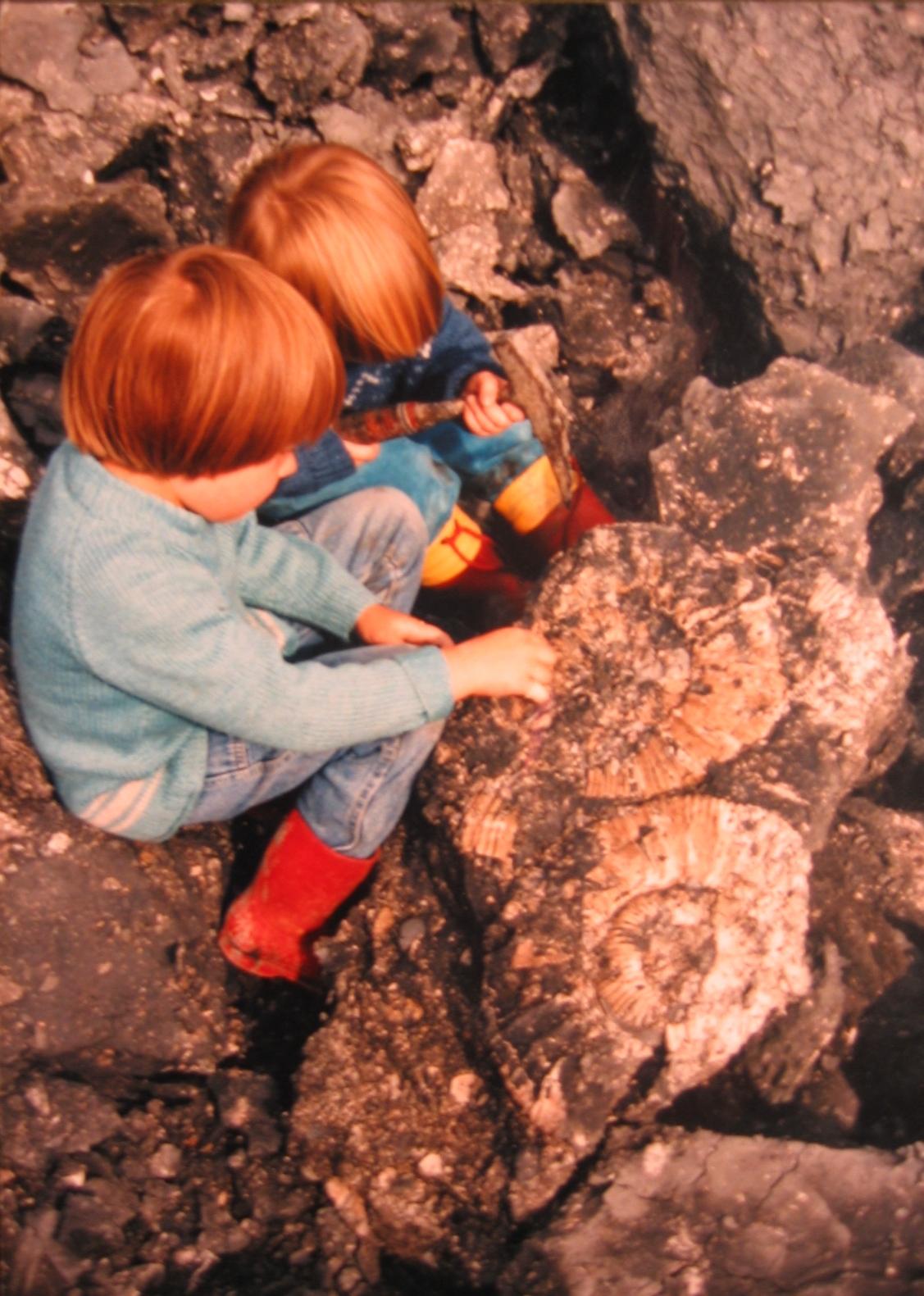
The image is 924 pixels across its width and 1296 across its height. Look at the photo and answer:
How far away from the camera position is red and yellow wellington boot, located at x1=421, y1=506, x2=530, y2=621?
233 centimetres

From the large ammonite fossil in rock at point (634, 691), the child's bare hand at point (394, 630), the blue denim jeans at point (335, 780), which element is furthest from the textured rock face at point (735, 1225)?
the child's bare hand at point (394, 630)

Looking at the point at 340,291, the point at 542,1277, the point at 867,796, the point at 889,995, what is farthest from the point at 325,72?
the point at 542,1277

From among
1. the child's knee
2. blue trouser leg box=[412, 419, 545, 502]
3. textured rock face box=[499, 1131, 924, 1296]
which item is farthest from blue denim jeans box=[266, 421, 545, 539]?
textured rock face box=[499, 1131, 924, 1296]

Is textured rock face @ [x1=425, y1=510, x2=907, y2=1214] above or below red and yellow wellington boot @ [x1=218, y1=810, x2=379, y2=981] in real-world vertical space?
above

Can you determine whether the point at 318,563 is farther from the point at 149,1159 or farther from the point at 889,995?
the point at 889,995

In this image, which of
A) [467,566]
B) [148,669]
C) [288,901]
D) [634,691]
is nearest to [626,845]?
[634,691]

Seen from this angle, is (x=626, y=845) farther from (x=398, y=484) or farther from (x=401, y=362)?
(x=401, y=362)

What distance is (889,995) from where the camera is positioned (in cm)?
172

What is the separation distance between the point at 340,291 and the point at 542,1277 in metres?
1.51

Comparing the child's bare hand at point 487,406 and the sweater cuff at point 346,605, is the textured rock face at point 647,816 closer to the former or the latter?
the sweater cuff at point 346,605

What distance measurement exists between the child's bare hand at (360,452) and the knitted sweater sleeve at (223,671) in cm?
60

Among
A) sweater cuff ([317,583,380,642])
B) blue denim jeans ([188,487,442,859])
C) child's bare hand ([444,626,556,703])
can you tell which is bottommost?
blue denim jeans ([188,487,442,859])

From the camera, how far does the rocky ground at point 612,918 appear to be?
1.45 metres

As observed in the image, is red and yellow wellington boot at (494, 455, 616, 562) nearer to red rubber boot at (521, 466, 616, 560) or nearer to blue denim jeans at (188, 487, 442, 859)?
red rubber boot at (521, 466, 616, 560)
